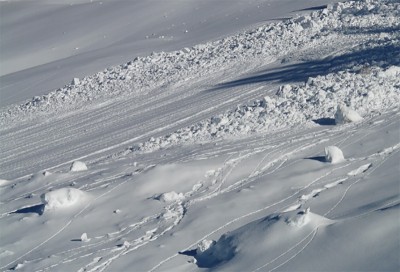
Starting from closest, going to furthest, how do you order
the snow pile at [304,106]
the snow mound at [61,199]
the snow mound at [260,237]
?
the snow mound at [260,237] → the snow mound at [61,199] → the snow pile at [304,106]

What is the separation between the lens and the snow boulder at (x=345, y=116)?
9.95 metres

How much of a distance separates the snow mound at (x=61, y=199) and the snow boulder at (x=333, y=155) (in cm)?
336

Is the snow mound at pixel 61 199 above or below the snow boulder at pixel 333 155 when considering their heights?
above

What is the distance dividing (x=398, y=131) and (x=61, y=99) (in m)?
10.2

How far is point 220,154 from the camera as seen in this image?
9.76 meters

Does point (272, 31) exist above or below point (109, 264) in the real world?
above

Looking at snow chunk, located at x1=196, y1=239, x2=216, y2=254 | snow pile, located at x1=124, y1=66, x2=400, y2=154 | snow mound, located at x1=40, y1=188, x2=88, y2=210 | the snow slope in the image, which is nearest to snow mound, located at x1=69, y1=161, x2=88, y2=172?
snow pile, located at x1=124, y1=66, x2=400, y2=154

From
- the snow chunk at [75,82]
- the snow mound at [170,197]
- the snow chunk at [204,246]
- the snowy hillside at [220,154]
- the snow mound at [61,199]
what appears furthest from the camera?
the snow chunk at [75,82]

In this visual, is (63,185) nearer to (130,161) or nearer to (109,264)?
(130,161)

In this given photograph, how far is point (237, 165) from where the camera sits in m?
9.21

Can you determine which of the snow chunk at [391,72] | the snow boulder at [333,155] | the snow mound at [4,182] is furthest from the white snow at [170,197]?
the snow chunk at [391,72]

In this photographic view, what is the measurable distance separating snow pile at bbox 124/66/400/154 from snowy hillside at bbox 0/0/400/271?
0.11ft

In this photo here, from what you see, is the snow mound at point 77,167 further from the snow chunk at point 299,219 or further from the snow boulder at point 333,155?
the snow chunk at point 299,219

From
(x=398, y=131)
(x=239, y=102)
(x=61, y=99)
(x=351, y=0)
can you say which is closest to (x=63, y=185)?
(x=239, y=102)
